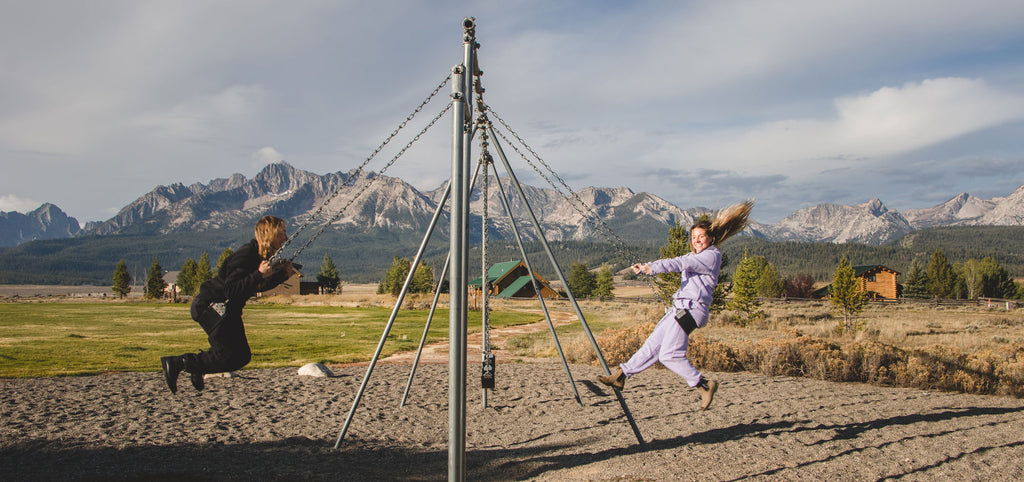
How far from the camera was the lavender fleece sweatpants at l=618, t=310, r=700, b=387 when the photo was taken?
205 inches

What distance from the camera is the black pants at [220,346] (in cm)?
487

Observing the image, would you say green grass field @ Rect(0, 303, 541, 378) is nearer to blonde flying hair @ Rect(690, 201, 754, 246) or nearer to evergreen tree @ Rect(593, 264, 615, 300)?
blonde flying hair @ Rect(690, 201, 754, 246)

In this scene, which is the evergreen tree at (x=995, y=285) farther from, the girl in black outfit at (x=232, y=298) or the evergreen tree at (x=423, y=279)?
the girl in black outfit at (x=232, y=298)

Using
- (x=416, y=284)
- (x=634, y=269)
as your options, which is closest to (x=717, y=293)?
(x=634, y=269)

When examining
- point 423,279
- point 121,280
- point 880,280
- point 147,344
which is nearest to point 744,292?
point 147,344

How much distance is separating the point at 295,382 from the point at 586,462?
284 inches

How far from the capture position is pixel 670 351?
5.23 meters

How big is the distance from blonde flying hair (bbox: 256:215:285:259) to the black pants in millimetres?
634

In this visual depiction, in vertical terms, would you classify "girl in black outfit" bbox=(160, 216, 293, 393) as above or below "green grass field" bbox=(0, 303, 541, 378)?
above

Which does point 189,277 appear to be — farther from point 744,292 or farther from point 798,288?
point 798,288

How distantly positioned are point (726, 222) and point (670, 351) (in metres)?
1.50

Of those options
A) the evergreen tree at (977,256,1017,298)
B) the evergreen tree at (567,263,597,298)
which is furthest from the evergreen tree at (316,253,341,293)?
the evergreen tree at (977,256,1017,298)

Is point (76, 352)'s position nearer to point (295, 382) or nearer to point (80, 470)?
point (295, 382)

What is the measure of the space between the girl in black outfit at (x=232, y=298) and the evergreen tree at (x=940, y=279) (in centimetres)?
8998
